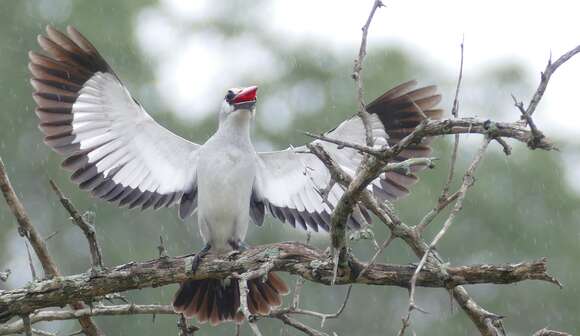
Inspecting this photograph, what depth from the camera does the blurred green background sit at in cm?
1491

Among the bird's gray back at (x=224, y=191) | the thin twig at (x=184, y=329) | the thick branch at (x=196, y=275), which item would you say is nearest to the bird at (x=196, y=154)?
the bird's gray back at (x=224, y=191)

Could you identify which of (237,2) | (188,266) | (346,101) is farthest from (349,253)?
(237,2)

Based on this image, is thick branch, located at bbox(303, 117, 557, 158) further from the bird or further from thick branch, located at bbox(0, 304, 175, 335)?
the bird

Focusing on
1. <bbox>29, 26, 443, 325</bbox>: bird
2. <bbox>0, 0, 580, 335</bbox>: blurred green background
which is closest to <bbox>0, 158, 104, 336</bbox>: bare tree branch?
<bbox>29, 26, 443, 325</bbox>: bird

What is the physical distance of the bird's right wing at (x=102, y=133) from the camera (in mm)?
5824

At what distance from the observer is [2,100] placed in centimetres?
1614

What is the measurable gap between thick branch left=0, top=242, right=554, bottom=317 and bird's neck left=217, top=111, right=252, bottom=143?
1.49 metres

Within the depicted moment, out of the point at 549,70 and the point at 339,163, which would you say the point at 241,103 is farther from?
the point at 549,70

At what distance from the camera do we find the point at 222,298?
18.2 ft

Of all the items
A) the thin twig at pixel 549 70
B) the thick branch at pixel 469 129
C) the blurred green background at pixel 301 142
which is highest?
the thin twig at pixel 549 70

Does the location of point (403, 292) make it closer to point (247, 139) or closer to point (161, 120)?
point (161, 120)

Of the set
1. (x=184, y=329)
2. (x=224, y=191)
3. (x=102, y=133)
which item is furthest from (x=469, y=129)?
(x=102, y=133)

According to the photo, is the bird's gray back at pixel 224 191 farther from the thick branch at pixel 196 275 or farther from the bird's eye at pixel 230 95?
the thick branch at pixel 196 275

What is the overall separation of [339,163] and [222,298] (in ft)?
3.81
